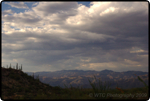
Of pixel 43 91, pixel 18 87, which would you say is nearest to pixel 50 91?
pixel 43 91

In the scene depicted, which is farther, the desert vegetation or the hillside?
the hillside

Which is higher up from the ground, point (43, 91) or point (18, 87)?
point (18, 87)

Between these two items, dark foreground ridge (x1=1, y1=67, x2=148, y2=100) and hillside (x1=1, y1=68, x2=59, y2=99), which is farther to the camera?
hillside (x1=1, y1=68, x2=59, y2=99)

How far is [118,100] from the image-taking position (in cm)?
1638

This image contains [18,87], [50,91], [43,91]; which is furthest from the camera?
[50,91]

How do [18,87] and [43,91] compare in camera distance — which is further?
[43,91]

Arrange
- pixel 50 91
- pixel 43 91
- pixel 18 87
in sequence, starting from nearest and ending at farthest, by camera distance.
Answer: pixel 18 87 < pixel 43 91 < pixel 50 91

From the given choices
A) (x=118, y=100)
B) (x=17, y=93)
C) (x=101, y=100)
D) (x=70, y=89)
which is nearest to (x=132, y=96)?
(x=118, y=100)

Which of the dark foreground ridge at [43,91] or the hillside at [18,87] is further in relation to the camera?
the hillside at [18,87]

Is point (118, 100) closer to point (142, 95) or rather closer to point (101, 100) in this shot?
point (101, 100)

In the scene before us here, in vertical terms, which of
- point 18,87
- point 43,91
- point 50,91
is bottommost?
point 50,91

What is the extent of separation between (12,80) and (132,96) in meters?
19.8

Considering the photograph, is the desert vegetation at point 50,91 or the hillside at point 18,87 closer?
the desert vegetation at point 50,91

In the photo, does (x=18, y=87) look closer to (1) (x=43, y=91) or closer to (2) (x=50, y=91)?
(1) (x=43, y=91)
